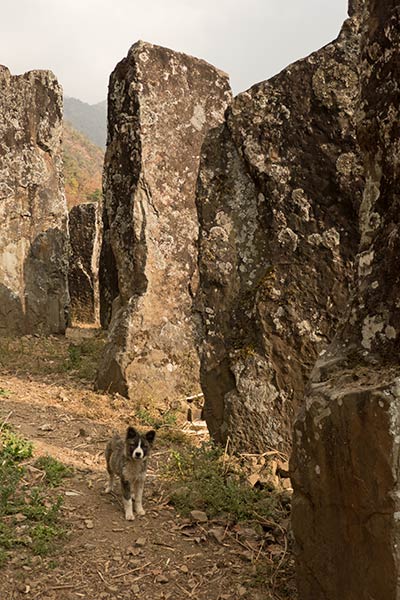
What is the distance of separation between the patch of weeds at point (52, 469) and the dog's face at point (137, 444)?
639 mm

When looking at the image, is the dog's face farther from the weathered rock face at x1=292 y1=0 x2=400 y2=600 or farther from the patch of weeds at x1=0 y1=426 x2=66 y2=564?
the weathered rock face at x1=292 y1=0 x2=400 y2=600

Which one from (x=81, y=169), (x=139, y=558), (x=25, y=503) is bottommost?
(x=139, y=558)

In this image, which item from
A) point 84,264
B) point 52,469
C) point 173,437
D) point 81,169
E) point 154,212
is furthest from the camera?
point 81,169

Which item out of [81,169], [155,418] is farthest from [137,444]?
[81,169]

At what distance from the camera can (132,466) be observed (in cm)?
475

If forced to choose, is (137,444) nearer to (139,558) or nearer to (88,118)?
(139,558)

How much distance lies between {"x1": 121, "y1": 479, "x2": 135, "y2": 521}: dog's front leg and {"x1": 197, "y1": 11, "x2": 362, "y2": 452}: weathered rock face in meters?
1.19

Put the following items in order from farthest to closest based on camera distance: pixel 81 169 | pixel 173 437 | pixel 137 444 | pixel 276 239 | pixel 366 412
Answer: pixel 81 169, pixel 173 437, pixel 276 239, pixel 137 444, pixel 366 412

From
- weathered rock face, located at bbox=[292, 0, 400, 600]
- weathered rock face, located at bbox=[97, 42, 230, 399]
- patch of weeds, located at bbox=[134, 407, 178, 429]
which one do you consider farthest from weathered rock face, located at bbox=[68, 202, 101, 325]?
weathered rock face, located at bbox=[292, 0, 400, 600]

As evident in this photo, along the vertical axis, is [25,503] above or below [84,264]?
below

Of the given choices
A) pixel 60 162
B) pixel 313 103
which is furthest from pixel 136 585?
pixel 60 162

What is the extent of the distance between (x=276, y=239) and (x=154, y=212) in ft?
11.0

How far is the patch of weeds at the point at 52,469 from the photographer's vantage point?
16.2ft

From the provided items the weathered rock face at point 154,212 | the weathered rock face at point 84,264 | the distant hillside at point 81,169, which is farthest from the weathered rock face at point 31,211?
the distant hillside at point 81,169
